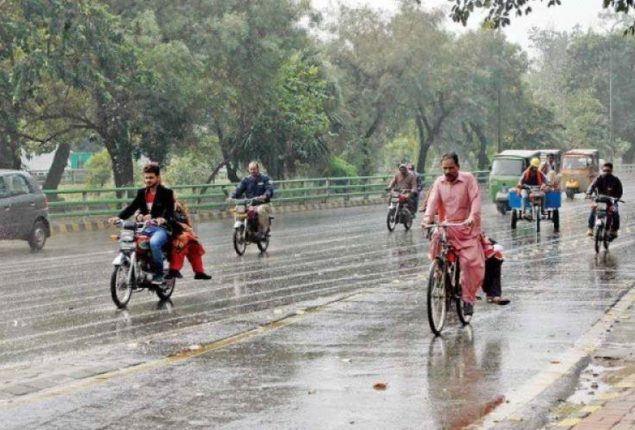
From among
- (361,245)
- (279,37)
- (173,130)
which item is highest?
(279,37)

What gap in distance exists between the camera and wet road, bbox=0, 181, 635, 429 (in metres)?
8.29

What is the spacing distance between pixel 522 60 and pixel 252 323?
7044 cm

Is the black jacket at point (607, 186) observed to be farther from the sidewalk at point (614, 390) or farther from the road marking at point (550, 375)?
the sidewalk at point (614, 390)

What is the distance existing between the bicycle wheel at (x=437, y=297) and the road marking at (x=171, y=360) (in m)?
1.63

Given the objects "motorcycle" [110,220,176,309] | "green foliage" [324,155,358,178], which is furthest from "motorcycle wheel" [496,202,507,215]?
"motorcycle" [110,220,176,309]

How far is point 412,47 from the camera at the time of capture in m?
66.4

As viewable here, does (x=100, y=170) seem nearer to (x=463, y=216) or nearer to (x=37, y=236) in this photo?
(x=37, y=236)

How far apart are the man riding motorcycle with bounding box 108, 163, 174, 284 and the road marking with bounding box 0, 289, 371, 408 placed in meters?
2.05

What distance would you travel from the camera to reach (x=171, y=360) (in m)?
10.4

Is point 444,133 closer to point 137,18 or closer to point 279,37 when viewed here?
point 279,37

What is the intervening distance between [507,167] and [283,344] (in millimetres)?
36111

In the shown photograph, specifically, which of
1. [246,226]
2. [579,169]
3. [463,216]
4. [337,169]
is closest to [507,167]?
[337,169]

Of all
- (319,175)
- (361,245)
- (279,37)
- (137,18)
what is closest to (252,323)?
(361,245)

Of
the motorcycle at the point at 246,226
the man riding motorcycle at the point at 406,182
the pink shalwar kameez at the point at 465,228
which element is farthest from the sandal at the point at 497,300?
the man riding motorcycle at the point at 406,182
